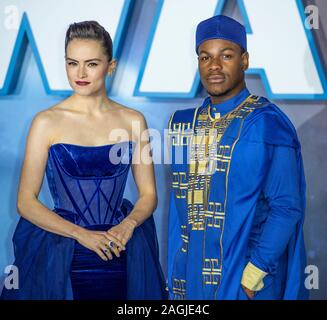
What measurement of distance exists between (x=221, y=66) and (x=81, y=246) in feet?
2.79

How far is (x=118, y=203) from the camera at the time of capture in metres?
2.70

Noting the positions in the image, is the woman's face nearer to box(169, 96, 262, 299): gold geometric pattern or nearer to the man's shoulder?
box(169, 96, 262, 299): gold geometric pattern

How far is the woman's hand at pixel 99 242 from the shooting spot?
2598mm

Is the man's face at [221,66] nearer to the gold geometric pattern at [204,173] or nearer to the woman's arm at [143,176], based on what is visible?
the gold geometric pattern at [204,173]

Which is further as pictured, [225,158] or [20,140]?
[20,140]

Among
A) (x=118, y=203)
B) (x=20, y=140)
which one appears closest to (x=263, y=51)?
(x=118, y=203)

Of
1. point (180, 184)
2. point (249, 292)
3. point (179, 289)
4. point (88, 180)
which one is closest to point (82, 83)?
point (88, 180)

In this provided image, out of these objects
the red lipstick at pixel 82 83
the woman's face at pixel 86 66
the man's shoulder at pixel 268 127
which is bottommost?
the man's shoulder at pixel 268 127

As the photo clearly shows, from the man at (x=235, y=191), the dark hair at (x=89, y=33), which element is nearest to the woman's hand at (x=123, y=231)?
the man at (x=235, y=191)

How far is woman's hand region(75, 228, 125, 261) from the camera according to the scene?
102 inches

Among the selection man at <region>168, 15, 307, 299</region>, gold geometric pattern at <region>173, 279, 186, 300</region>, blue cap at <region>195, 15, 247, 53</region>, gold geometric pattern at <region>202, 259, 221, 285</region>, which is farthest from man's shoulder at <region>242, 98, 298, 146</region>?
gold geometric pattern at <region>173, 279, 186, 300</region>

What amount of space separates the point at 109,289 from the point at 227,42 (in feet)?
3.36

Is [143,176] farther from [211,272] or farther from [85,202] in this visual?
[211,272]
